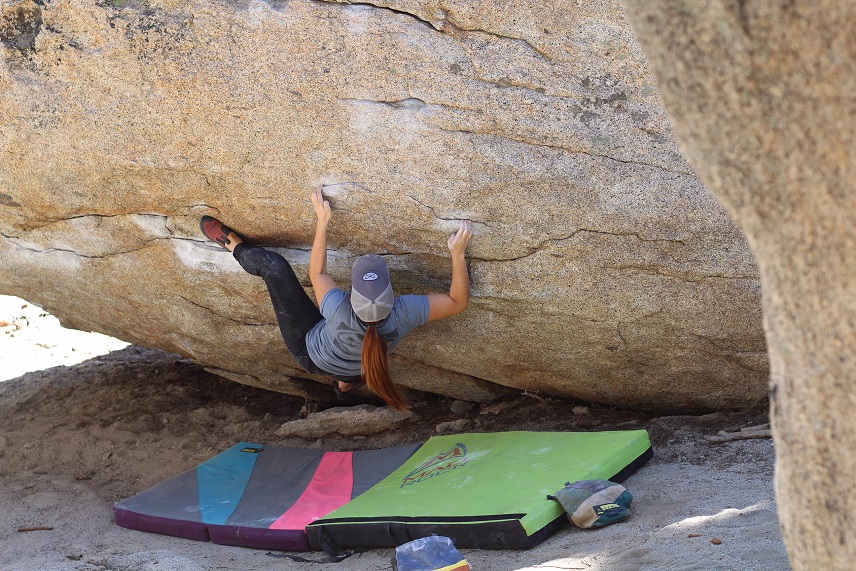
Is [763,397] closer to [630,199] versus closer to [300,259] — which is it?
[630,199]

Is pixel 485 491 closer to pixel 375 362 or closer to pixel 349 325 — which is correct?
pixel 375 362

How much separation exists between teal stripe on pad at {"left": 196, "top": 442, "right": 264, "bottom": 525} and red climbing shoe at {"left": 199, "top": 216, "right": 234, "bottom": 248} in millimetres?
1356

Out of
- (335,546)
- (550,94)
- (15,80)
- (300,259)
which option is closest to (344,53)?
(550,94)

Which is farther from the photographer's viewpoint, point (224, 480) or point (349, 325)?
point (224, 480)

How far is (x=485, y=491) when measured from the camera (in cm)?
361

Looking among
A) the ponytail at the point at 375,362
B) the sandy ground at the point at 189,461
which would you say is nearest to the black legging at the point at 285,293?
the ponytail at the point at 375,362

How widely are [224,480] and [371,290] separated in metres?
1.66

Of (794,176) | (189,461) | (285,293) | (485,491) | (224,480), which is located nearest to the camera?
(794,176)

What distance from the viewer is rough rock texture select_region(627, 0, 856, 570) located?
50.5 inches

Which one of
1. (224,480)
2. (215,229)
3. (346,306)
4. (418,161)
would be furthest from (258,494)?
(418,161)

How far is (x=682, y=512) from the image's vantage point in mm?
3225

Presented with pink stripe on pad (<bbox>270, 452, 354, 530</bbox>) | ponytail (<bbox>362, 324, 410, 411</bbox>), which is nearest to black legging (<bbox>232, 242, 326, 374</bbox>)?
ponytail (<bbox>362, 324, 410, 411</bbox>)

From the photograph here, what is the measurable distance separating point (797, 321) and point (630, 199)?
2182 mm

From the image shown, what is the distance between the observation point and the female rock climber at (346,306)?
148 inches
